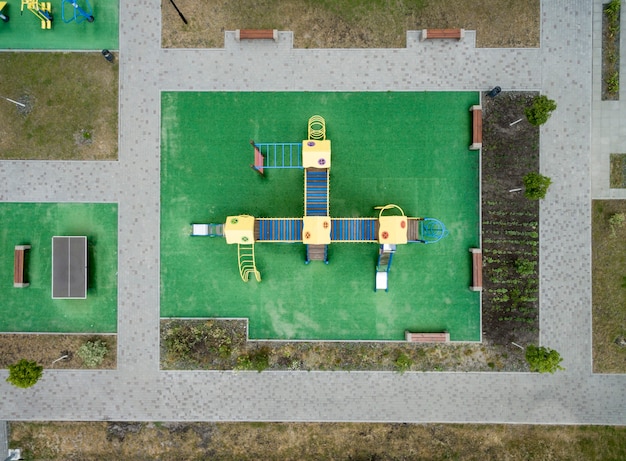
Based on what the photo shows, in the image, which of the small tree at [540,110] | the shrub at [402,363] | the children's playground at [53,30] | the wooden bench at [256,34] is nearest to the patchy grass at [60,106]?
the children's playground at [53,30]

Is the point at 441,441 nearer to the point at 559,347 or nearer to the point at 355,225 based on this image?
the point at 559,347

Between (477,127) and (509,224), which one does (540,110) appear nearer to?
(477,127)

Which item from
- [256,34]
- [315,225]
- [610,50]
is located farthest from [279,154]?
[610,50]

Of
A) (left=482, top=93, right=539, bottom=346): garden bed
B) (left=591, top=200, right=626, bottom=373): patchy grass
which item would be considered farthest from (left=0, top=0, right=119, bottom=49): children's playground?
(left=591, top=200, right=626, bottom=373): patchy grass

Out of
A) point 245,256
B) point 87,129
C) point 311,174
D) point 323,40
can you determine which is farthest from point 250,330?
point 323,40

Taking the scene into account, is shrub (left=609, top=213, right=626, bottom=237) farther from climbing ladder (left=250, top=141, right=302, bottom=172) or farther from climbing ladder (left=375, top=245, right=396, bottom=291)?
climbing ladder (left=250, top=141, right=302, bottom=172)
